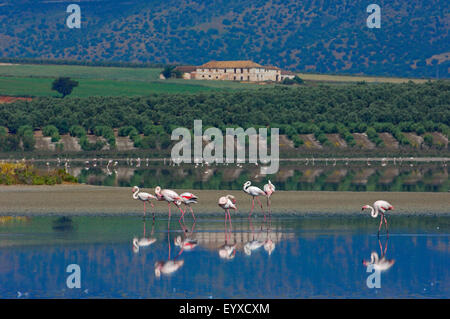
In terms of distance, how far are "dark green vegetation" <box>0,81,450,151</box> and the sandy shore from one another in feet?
165

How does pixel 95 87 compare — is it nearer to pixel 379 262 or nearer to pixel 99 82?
pixel 99 82

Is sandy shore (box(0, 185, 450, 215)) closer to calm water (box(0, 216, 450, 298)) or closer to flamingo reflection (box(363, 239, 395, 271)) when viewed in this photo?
calm water (box(0, 216, 450, 298))

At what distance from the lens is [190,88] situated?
165 metres

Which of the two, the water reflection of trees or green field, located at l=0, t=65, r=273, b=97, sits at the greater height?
green field, located at l=0, t=65, r=273, b=97

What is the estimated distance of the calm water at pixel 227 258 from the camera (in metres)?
21.3

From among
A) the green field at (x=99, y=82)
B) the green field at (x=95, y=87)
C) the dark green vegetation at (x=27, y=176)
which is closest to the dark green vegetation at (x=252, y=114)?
the green field at (x=95, y=87)

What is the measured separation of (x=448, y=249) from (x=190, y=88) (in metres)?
139

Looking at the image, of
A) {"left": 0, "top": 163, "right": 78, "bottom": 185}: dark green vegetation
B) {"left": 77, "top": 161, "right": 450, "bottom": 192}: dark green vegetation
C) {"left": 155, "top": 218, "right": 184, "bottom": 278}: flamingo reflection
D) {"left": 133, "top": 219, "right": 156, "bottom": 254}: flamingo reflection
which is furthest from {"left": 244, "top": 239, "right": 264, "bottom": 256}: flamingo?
{"left": 0, "top": 163, "right": 78, "bottom": 185}: dark green vegetation

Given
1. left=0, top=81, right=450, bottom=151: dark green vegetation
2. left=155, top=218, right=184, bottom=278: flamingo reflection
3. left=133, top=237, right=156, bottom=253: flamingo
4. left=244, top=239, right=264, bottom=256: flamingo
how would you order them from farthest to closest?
left=0, top=81, right=450, bottom=151: dark green vegetation < left=133, top=237, right=156, bottom=253: flamingo < left=244, top=239, right=264, bottom=256: flamingo < left=155, top=218, right=184, bottom=278: flamingo reflection

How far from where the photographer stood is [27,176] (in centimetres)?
4869

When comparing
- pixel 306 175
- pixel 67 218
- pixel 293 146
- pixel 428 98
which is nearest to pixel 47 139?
pixel 293 146

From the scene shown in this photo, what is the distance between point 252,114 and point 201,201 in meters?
74.0

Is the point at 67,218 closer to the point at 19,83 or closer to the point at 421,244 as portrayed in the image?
the point at 421,244

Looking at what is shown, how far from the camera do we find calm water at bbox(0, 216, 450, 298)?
69.9 feet
